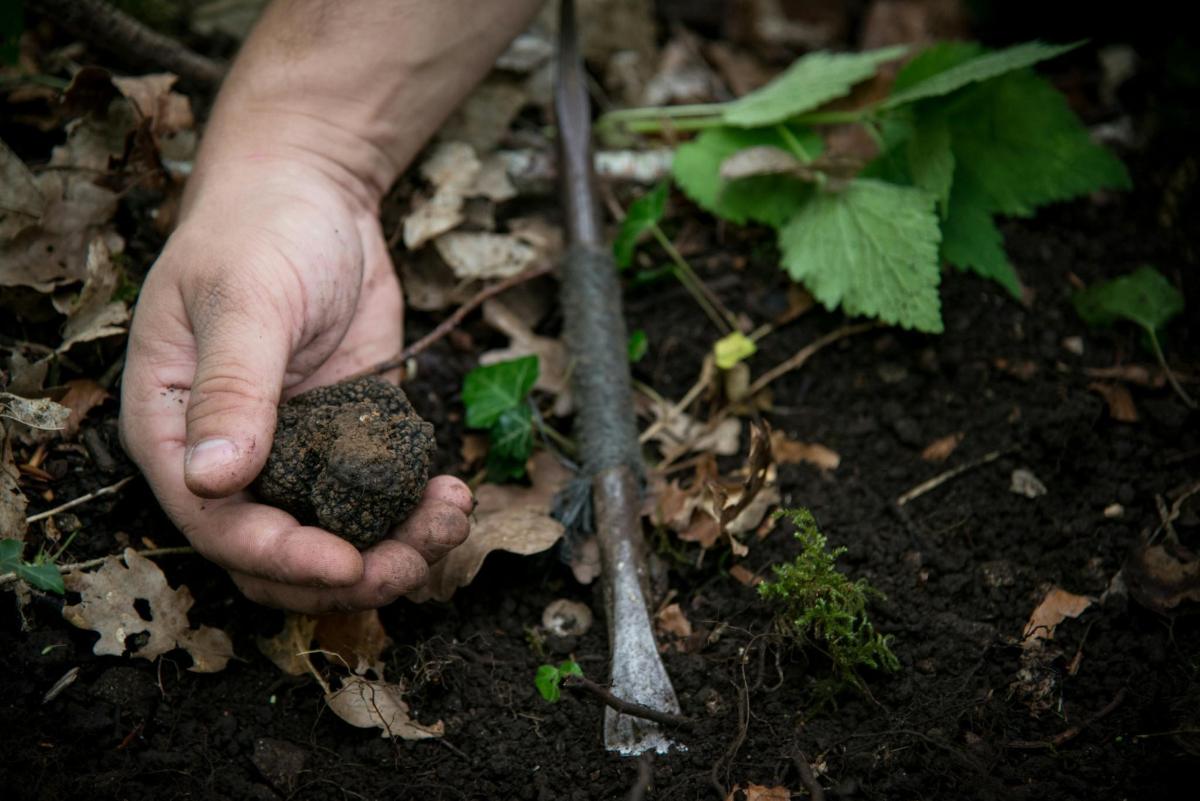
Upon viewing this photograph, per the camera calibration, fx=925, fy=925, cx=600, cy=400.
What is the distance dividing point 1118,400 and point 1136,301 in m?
0.36

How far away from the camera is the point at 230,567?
78.7 inches

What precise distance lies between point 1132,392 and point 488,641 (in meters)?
1.99

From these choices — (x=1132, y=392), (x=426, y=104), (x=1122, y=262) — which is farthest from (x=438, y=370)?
(x=1122, y=262)

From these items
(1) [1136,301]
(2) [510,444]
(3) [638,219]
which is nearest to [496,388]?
(2) [510,444]

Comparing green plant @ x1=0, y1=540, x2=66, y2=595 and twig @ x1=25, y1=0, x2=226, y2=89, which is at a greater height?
twig @ x1=25, y1=0, x2=226, y2=89

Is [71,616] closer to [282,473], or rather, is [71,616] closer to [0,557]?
[0,557]

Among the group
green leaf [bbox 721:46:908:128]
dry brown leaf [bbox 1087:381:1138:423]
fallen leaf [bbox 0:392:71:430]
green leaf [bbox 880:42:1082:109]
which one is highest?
green leaf [bbox 880:42:1082:109]

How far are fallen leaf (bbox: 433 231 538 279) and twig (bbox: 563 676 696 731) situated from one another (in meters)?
1.43

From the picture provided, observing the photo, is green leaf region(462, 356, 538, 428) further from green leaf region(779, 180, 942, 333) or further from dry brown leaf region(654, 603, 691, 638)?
green leaf region(779, 180, 942, 333)

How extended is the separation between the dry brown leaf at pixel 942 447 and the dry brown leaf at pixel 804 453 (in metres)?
0.25

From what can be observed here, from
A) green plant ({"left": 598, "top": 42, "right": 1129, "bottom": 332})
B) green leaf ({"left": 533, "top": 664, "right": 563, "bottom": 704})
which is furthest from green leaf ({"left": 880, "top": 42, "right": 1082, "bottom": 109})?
green leaf ({"left": 533, "top": 664, "right": 563, "bottom": 704})

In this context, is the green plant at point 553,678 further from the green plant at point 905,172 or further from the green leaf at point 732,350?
the green plant at point 905,172

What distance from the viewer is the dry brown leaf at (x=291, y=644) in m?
2.14

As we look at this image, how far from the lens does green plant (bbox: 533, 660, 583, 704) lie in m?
2.12
